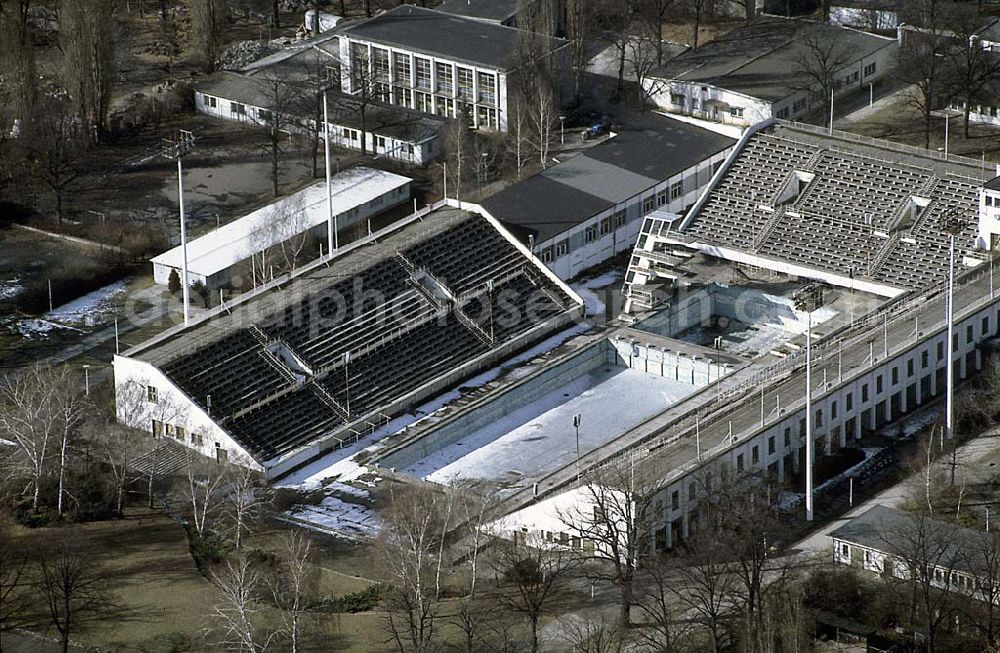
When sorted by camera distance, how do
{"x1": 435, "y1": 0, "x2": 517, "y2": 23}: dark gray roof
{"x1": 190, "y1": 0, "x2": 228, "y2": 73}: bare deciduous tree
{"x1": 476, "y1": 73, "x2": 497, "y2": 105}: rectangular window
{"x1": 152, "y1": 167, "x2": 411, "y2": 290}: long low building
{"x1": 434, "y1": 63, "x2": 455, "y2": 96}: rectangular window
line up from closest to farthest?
1. {"x1": 152, "y1": 167, "x2": 411, "y2": 290}: long low building
2. {"x1": 476, "y1": 73, "x2": 497, "y2": 105}: rectangular window
3. {"x1": 434, "y1": 63, "x2": 455, "y2": 96}: rectangular window
4. {"x1": 435, "y1": 0, "x2": 517, "y2": 23}: dark gray roof
5. {"x1": 190, "y1": 0, "x2": 228, "y2": 73}: bare deciduous tree

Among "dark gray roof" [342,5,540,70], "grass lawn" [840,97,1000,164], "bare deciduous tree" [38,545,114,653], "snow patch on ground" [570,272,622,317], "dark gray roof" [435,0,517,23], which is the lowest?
"snow patch on ground" [570,272,622,317]

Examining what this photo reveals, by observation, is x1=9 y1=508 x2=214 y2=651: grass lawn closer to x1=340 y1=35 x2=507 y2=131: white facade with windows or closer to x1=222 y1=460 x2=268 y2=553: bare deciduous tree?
x1=222 y1=460 x2=268 y2=553: bare deciduous tree

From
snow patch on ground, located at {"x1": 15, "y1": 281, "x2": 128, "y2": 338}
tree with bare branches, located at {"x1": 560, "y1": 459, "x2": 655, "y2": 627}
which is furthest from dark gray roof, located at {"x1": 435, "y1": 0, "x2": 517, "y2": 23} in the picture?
tree with bare branches, located at {"x1": 560, "y1": 459, "x2": 655, "y2": 627}

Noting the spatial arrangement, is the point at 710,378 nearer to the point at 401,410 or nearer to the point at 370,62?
the point at 401,410

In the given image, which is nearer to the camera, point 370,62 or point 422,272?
point 422,272

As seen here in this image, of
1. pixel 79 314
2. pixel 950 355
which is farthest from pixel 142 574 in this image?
pixel 950 355

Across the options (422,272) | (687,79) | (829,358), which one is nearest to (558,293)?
(422,272)

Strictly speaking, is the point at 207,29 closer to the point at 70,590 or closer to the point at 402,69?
the point at 402,69
